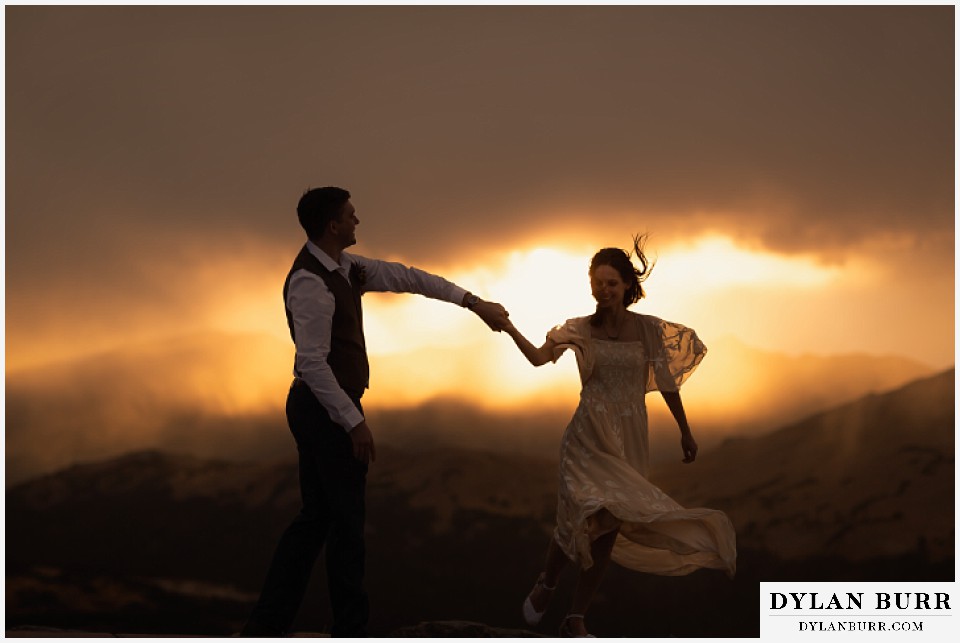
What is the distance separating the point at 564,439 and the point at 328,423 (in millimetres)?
1017

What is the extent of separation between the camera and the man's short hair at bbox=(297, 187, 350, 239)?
3.53 metres

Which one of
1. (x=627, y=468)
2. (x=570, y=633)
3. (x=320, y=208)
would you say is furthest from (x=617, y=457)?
(x=320, y=208)

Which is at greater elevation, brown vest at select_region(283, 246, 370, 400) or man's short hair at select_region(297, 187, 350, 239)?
man's short hair at select_region(297, 187, 350, 239)

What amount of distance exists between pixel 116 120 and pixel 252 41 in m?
0.82

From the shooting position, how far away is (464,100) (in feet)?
19.1

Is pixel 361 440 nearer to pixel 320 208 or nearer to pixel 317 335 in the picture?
pixel 317 335

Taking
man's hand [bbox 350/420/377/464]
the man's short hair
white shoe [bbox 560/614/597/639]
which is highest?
the man's short hair

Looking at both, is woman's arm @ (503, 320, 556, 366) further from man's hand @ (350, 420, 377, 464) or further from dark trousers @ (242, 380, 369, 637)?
man's hand @ (350, 420, 377, 464)

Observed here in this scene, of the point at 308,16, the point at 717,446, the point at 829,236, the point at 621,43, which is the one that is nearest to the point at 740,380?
the point at 717,446

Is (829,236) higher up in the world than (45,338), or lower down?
higher up

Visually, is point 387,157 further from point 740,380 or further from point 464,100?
point 740,380

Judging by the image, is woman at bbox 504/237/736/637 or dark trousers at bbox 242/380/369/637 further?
woman at bbox 504/237/736/637

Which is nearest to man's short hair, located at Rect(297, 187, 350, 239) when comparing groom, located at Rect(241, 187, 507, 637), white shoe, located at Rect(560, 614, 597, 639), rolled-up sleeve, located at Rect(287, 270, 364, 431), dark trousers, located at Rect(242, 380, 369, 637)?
groom, located at Rect(241, 187, 507, 637)

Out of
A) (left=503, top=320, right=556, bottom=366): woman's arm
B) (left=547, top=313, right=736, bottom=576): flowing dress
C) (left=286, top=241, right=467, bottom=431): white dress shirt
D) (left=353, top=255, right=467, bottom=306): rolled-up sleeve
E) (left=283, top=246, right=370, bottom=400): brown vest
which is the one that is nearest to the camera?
(left=286, top=241, right=467, bottom=431): white dress shirt
